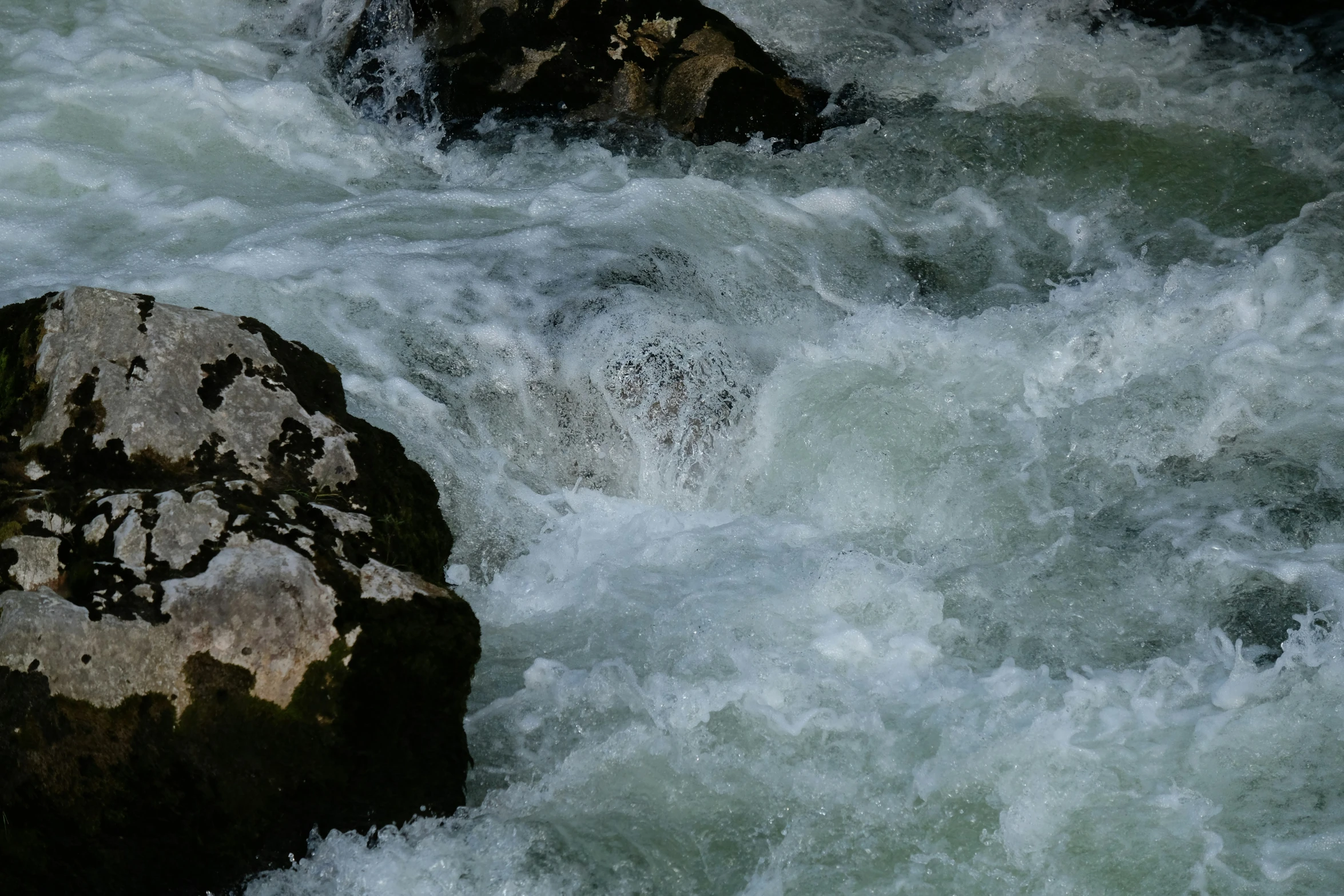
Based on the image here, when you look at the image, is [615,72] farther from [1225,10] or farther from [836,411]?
[1225,10]

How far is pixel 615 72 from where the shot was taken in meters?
7.63

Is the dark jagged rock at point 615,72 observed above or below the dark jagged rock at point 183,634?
above

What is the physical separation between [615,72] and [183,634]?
526 centimetres

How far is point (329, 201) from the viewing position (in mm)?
6852

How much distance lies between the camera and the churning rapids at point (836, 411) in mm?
3629

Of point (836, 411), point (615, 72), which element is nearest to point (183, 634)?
point (836, 411)

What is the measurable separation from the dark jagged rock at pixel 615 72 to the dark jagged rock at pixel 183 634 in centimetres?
408

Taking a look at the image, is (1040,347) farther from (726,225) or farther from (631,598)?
(631,598)

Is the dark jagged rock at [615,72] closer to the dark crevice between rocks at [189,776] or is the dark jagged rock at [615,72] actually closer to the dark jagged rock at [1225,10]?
the dark jagged rock at [1225,10]

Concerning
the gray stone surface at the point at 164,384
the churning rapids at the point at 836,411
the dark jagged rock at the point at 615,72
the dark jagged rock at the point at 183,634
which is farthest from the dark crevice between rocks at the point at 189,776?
the dark jagged rock at the point at 615,72

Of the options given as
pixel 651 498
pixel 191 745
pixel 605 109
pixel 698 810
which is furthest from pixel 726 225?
pixel 191 745

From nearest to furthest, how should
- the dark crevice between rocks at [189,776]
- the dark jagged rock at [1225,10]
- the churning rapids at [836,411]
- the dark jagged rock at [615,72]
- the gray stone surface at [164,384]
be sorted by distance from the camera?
the dark crevice between rocks at [189,776]
the churning rapids at [836,411]
the gray stone surface at [164,384]
the dark jagged rock at [615,72]
the dark jagged rock at [1225,10]

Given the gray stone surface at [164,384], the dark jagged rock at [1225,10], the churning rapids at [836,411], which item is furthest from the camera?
the dark jagged rock at [1225,10]

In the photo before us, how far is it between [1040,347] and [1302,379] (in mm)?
1097
